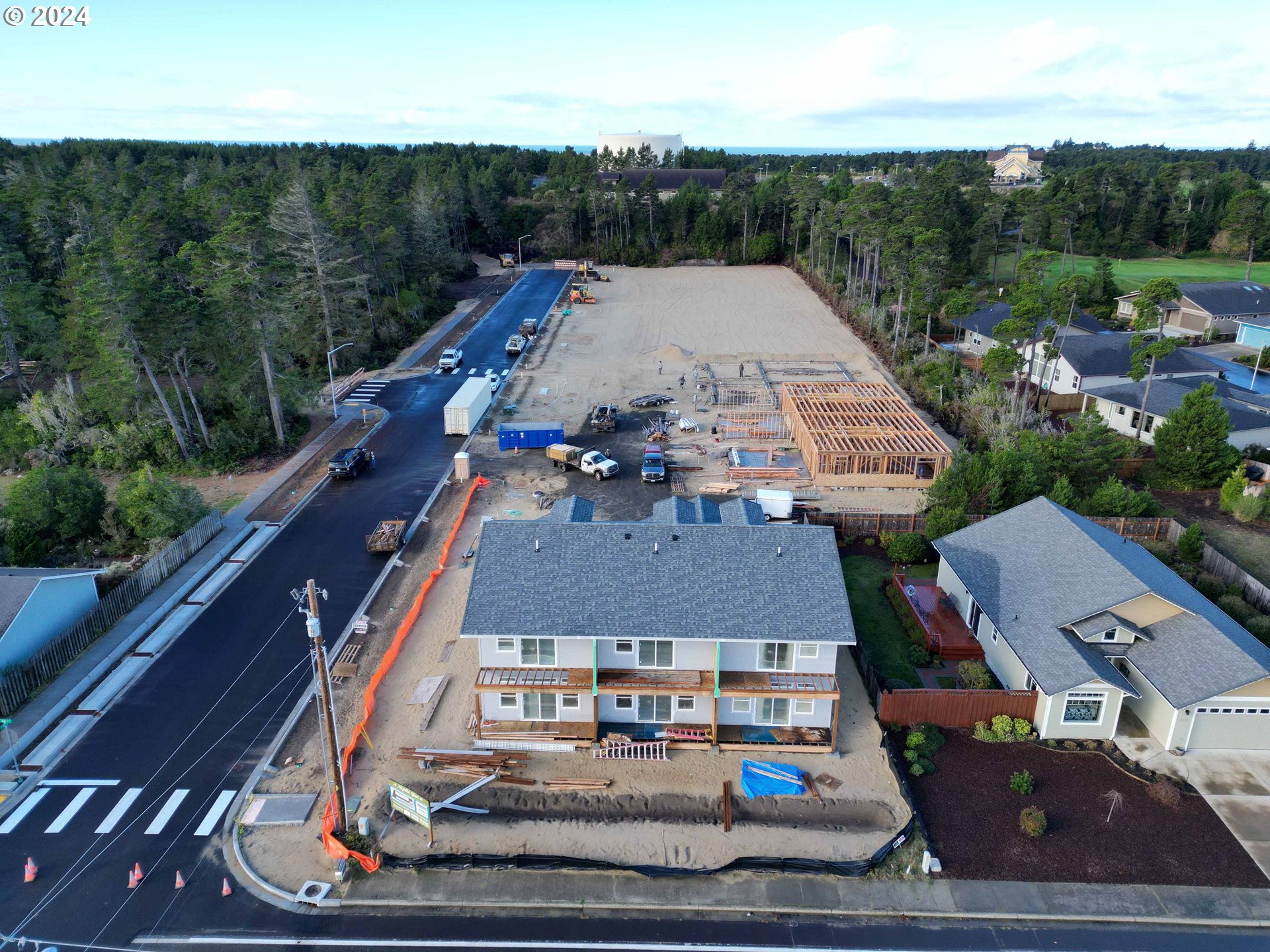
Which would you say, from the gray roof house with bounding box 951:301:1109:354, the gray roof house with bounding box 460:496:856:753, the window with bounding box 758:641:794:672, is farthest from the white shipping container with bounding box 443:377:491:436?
the gray roof house with bounding box 951:301:1109:354

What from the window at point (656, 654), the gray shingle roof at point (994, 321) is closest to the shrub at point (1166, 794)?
the window at point (656, 654)

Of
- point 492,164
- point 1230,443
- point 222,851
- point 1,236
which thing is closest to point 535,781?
point 222,851

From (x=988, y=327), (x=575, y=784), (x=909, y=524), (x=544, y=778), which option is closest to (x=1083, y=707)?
(x=909, y=524)

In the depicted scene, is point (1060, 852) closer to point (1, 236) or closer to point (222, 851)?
point (222, 851)

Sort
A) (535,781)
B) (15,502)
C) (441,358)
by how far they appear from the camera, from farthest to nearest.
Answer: (441,358), (15,502), (535,781)

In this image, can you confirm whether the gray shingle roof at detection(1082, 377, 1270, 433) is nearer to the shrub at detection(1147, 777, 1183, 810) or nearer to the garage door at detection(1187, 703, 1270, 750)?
the garage door at detection(1187, 703, 1270, 750)

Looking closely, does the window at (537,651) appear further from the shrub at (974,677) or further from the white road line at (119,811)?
the shrub at (974,677)
